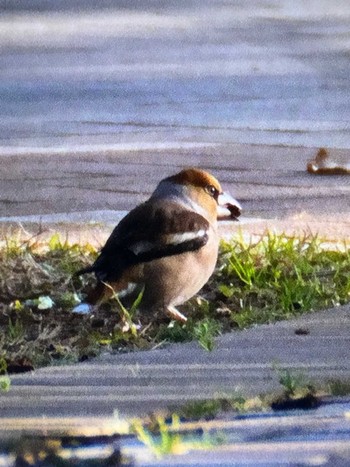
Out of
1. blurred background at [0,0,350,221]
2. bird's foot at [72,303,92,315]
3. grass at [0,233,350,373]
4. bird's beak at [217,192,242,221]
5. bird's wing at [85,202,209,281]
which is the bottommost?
blurred background at [0,0,350,221]

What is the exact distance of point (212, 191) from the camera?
6.34 meters

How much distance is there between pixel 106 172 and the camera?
9.02 m

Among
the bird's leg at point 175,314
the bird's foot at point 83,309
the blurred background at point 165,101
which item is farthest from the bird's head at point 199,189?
the blurred background at point 165,101

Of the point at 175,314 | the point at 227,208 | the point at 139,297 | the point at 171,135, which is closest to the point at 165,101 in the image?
the point at 171,135

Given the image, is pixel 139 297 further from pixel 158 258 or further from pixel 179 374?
pixel 179 374

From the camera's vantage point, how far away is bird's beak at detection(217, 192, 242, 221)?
642 cm

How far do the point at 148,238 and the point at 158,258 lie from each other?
92 mm

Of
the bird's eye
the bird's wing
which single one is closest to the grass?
the bird's wing

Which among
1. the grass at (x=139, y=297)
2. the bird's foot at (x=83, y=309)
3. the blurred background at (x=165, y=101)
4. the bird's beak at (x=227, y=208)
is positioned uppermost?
the bird's beak at (x=227, y=208)

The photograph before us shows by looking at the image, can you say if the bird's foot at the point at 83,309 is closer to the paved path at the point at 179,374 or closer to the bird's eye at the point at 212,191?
the paved path at the point at 179,374

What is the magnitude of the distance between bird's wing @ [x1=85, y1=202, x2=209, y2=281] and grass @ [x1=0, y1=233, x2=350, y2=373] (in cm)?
19

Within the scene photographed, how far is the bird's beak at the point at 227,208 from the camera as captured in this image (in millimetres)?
6422

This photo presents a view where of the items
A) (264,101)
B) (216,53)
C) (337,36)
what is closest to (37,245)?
(264,101)

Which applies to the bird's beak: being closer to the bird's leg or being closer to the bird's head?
the bird's head
